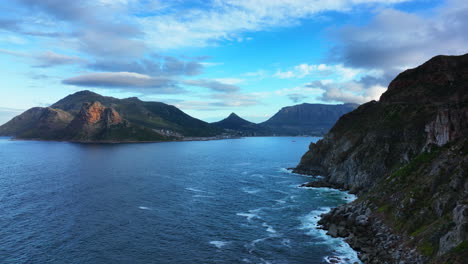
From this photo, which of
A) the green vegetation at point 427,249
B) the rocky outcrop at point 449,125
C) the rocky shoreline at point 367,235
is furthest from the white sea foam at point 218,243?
the rocky outcrop at point 449,125

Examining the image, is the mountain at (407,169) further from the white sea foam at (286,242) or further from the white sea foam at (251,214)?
the white sea foam at (251,214)

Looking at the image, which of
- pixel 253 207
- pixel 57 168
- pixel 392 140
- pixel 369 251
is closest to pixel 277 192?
pixel 253 207

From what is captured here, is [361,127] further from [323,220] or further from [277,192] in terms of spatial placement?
[323,220]

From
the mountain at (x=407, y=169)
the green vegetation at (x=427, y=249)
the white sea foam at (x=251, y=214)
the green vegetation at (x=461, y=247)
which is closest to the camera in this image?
the green vegetation at (x=461, y=247)

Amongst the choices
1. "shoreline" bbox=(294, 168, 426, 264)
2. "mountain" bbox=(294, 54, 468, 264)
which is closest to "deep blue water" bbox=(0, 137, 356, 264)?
"shoreline" bbox=(294, 168, 426, 264)

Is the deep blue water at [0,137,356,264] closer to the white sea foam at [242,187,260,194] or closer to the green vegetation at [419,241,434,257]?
the white sea foam at [242,187,260,194]

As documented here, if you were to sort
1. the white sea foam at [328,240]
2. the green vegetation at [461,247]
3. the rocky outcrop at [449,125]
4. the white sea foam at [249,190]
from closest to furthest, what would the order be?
the green vegetation at [461,247] → the white sea foam at [328,240] → the rocky outcrop at [449,125] → the white sea foam at [249,190]

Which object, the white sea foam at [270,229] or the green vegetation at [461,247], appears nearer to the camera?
the green vegetation at [461,247]
